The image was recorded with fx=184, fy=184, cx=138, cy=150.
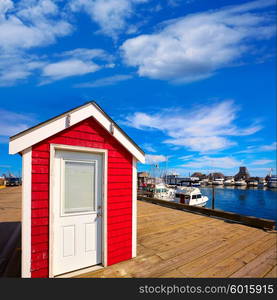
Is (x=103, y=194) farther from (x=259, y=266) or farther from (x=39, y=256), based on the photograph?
(x=259, y=266)

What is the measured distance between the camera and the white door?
346cm

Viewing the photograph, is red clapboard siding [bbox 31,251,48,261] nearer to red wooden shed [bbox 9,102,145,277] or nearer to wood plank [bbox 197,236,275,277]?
red wooden shed [bbox 9,102,145,277]

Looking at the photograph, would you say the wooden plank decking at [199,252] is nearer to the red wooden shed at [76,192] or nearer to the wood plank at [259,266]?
the wood plank at [259,266]

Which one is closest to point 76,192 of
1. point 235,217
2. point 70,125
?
point 70,125

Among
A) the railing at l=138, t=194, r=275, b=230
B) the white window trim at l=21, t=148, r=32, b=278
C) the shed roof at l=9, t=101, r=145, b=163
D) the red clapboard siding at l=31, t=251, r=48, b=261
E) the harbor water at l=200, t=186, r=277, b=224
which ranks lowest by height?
the harbor water at l=200, t=186, r=277, b=224

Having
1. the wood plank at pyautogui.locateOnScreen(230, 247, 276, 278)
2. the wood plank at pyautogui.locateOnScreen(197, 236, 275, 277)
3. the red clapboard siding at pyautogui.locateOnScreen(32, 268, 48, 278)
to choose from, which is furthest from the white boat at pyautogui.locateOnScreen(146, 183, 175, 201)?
the red clapboard siding at pyautogui.locateOnScreen(32, 268, 48, 278)

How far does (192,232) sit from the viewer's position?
6227mm

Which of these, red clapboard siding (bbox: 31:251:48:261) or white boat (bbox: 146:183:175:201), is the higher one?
red clapboard siding (bbox: 31:251:48:261)

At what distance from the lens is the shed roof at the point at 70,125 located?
3064 millimetres

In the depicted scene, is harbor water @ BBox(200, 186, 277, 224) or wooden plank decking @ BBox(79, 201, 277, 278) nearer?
wooden plank decking @ BBox(79, 201, 277, 278)

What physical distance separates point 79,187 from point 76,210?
17.7 inches

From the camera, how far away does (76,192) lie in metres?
3.72

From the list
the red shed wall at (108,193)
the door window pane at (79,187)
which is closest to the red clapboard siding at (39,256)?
the red shed wall at (108,193)
